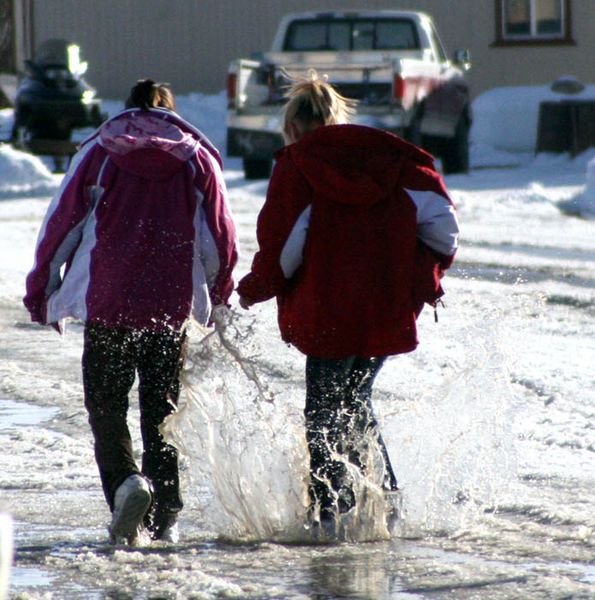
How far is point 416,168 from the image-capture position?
4918mm

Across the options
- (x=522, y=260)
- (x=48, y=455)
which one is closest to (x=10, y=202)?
(x=522, y=260)

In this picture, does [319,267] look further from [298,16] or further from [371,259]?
[298,16]

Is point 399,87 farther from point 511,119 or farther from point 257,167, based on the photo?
point 511,119

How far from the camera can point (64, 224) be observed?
4.94 metres

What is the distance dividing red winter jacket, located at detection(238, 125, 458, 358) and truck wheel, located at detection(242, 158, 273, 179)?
14.2 metres

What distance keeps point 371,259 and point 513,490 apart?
138 centimetres

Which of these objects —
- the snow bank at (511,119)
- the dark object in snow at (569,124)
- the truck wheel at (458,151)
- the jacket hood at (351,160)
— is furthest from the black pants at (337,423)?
the snow bank at (511,119)

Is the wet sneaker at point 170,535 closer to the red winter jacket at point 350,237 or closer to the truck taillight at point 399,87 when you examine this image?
the red winter jacket at point 350,237

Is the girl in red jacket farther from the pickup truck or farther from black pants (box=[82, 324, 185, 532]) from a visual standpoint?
the pickup truck

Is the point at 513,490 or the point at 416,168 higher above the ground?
the point at 416,168

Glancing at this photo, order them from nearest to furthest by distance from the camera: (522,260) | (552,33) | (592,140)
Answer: (522,260), (592,140), (552,33)

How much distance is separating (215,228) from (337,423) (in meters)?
0.71

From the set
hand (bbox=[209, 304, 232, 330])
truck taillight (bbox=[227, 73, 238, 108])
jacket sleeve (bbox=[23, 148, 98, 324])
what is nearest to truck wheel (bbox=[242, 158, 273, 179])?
truck taillight (bbox=[227, 73, 238, 108])

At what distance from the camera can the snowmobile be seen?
822 inches
